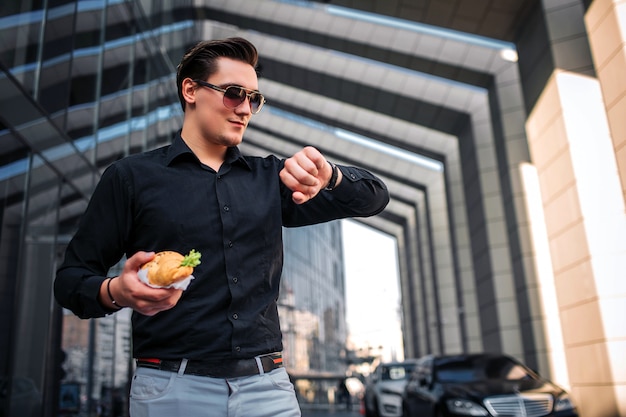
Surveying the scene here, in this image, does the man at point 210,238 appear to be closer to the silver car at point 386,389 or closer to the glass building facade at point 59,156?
the glass building facade at point 59,156

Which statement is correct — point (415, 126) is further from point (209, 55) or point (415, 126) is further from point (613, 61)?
point (209, 55)

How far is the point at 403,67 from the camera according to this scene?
18.0 meters

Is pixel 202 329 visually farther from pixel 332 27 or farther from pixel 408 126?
pixel 408 126

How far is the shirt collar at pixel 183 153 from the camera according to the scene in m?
1.96

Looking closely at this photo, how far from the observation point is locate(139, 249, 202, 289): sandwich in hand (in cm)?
144

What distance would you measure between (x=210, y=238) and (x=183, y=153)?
32 centimetres

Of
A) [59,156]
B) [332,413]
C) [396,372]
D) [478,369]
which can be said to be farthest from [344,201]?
[332,413]

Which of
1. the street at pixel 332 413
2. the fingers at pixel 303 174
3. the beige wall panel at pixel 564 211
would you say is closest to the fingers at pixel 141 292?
the fingers at pixel 303 174

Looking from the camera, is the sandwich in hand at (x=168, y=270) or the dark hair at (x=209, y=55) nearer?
the sandwich in hand at (x=168, y=270)

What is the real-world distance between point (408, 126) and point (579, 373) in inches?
522

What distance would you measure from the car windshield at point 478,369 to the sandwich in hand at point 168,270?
895cm

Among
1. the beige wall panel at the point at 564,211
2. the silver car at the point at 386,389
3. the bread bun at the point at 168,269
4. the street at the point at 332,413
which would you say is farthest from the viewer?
the street at the point at 332,413

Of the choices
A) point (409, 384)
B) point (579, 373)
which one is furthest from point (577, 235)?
point (409, 384)

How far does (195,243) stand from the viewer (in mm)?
1809
